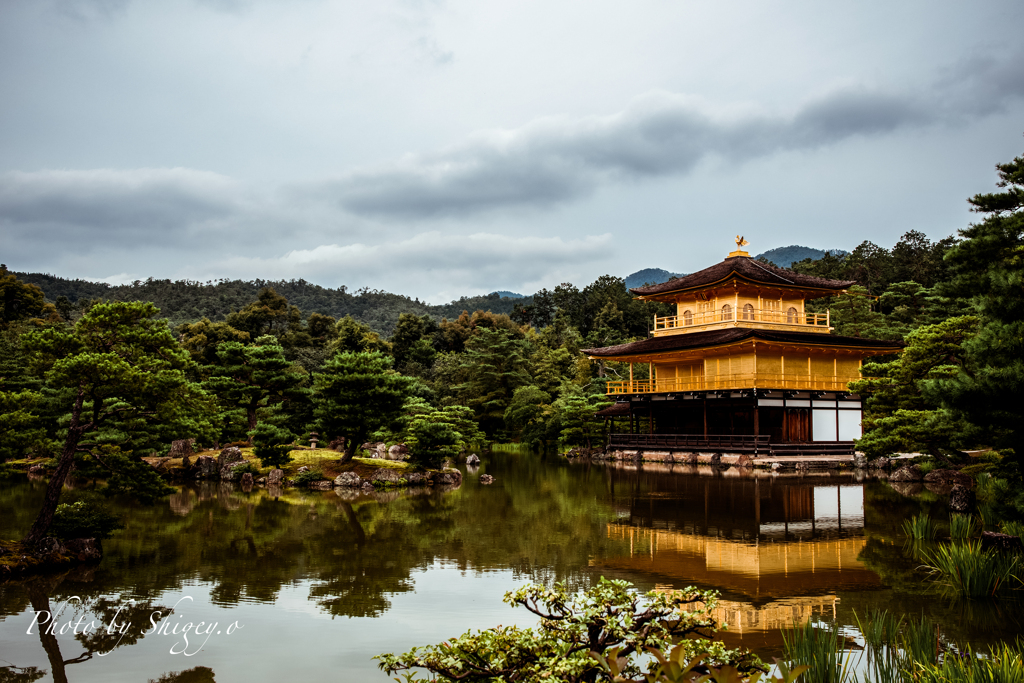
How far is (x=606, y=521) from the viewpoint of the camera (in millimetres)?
12953

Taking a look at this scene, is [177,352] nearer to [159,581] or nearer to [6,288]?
[159,581]

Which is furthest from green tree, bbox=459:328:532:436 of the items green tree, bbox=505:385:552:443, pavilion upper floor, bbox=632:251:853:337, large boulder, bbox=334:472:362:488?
large boulder, bbox=334:472:362:488

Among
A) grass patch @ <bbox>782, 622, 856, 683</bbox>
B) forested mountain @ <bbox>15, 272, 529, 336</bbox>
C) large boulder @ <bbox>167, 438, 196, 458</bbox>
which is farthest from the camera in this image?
forested mountain @ <bbox>15, 272, 529, 336</bbox>

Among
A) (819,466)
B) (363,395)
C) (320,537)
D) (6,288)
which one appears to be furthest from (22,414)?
(6,288)

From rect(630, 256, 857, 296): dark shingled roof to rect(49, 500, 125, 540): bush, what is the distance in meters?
24.3

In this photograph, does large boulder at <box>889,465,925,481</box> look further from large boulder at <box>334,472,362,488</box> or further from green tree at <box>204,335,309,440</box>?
green tree at <box>204,335,309,440</box>

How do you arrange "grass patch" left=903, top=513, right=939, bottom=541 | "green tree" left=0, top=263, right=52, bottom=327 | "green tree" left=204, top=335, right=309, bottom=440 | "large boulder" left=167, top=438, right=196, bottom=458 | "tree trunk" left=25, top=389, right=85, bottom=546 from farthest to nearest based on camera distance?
"green tree" left=0, top=263, right=52, bottom=327, "green tree" left=204, top=335, right=309, bottom=440, "large boulder" left=167, top=438, right=196, bottom=458, "grass patch" left=903, top=513, right=939, bottom=541, "tree trunk" left=25, top=389, right=85, bottom=546

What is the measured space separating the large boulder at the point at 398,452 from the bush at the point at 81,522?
13387mm

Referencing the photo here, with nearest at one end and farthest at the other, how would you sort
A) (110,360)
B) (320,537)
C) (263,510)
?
(110,360), (320,537), (263,510)

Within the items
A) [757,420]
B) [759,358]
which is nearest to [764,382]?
[757,420]

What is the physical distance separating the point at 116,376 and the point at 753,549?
8.88 meters

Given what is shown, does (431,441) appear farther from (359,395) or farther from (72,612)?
(72,612)

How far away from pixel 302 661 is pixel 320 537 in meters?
5.88

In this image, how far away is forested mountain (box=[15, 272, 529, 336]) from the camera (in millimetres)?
71500
